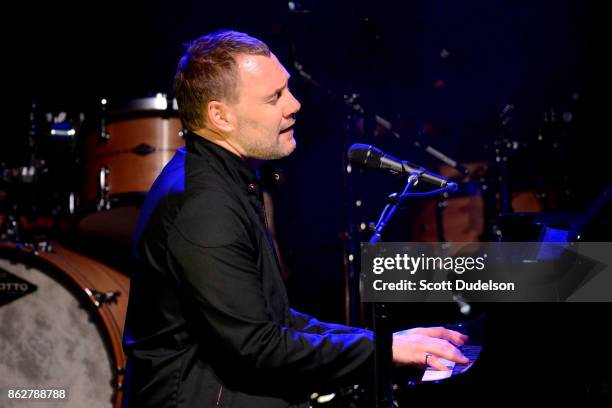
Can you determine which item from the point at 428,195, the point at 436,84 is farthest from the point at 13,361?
the point at 436,84

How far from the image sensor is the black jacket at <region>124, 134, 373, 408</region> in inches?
63.9

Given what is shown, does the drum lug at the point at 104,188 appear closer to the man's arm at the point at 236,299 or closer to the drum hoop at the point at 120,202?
the drum hoop at the point at 120,202

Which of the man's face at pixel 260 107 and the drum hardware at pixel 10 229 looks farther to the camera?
the drum hardware at pixel 10 229

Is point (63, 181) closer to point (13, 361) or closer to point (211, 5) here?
point (13, 361)

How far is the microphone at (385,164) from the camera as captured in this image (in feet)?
6.95

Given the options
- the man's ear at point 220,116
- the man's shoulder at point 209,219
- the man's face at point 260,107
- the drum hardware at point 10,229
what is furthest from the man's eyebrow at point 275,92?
the drum hardware at point 10,229

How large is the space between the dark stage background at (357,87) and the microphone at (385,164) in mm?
2162

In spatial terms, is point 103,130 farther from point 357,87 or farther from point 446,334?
point 446,334

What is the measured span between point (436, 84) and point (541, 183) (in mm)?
1412

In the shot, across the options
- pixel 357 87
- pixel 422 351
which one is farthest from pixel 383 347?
pixel 357 87

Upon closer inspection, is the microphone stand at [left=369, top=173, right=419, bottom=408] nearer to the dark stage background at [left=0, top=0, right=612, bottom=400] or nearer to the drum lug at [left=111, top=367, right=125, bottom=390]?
the drum lug at [left=111, top=367, right=125, bottom=390]

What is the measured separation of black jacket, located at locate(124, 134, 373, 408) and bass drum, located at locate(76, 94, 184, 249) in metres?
2.26

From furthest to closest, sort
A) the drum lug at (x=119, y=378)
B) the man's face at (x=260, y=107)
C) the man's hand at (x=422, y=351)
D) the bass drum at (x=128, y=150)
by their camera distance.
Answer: the bass drum at (x=128, y=150) → the drum lug at (x=119, y=378) → the man's face at (x=260, y=107) → the man's hand at (x=422, y=351)

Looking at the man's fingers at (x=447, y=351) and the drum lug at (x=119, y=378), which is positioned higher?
the man's fingers at (x=447, y=351)
